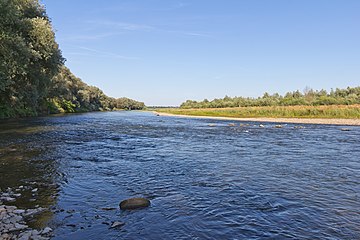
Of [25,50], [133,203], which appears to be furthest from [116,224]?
[25,50]

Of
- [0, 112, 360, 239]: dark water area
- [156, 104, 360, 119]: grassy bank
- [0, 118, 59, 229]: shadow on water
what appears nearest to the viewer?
[0, 112, 360, 239]: dark water area

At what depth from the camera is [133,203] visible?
28.3 ft

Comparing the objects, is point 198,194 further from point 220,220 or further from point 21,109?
point 21,109

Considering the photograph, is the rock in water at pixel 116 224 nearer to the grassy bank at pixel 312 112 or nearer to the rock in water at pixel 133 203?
the rock in water at pixel 133 203

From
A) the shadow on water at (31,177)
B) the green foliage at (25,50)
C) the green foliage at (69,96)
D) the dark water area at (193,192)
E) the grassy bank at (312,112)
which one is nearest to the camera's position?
the dark water area at (193,192)

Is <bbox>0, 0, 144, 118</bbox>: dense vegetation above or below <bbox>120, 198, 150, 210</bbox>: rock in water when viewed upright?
above

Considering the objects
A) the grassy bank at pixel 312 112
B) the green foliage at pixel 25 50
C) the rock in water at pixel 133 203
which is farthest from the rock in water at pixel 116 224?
the grassy bank at pixel 312 112

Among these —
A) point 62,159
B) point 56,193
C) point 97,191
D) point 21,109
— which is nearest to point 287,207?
point 97,191

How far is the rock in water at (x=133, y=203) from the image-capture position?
28.0ft

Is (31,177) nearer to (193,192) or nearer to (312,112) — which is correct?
(193,192)

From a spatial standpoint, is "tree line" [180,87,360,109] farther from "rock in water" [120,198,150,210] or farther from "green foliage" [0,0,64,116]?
"rock in water" [120,198,150,210]

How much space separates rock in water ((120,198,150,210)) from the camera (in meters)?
8.52

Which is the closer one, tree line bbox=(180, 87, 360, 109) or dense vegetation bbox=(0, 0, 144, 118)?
dense vegetation bbox=(0, 0, 144, 118)

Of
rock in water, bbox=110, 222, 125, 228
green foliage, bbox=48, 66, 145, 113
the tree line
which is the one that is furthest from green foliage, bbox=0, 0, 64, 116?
the tree line
